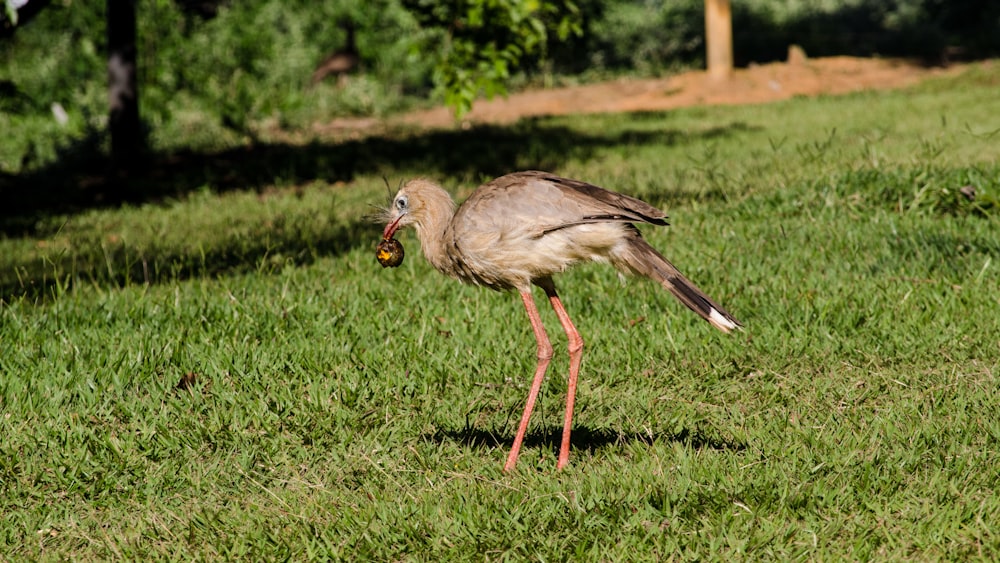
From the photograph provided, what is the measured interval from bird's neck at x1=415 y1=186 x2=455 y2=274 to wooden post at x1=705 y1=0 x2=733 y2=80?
14.8 meters

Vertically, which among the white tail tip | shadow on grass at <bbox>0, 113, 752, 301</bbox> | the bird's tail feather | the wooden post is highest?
the wooden post

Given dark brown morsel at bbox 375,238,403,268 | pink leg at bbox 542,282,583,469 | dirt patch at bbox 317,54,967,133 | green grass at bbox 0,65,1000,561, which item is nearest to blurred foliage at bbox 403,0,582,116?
green grass at bbox 0,65,1000,561

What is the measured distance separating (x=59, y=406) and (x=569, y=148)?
26.7ft

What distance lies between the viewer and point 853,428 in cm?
406

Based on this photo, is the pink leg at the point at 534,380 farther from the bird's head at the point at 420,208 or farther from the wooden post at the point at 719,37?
the wooden post at the point at 719,37

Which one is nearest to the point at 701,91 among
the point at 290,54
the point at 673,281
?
the point at 290,54

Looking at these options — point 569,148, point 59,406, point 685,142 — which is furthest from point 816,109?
point 59,406

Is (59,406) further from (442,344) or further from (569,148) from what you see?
(569,148)

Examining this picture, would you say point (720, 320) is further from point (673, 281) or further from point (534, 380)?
point (534, 380)

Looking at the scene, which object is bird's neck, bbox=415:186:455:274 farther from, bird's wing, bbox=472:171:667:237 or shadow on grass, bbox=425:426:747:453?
shadow on grass, bbox=425:426:747:453

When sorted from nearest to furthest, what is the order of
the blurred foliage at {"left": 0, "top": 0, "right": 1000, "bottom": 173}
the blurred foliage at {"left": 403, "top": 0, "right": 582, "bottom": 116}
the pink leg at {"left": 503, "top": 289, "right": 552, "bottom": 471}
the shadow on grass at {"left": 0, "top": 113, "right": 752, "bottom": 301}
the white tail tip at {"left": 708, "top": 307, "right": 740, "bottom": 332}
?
the white tail tip at {"left": 708, "top": 307, "right": 740, "bottom": 332} → the pink leg at {"left": 503, "top": 289, "right": 552, "bottom": 471} → the shadow on grass at {"left": 0, "top": 113, "right": 752, "bottom": 301} → the blurred foliage at {"left": 403, "top": 0, "right": 582, "bottom": 116} → the blurred foliage at {"left": 0, "top": 0, "right": 1000, "bottom": 173}

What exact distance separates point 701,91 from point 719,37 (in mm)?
977

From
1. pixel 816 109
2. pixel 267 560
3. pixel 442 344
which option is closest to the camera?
pixel 267 560

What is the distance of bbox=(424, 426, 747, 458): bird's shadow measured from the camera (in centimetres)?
404
